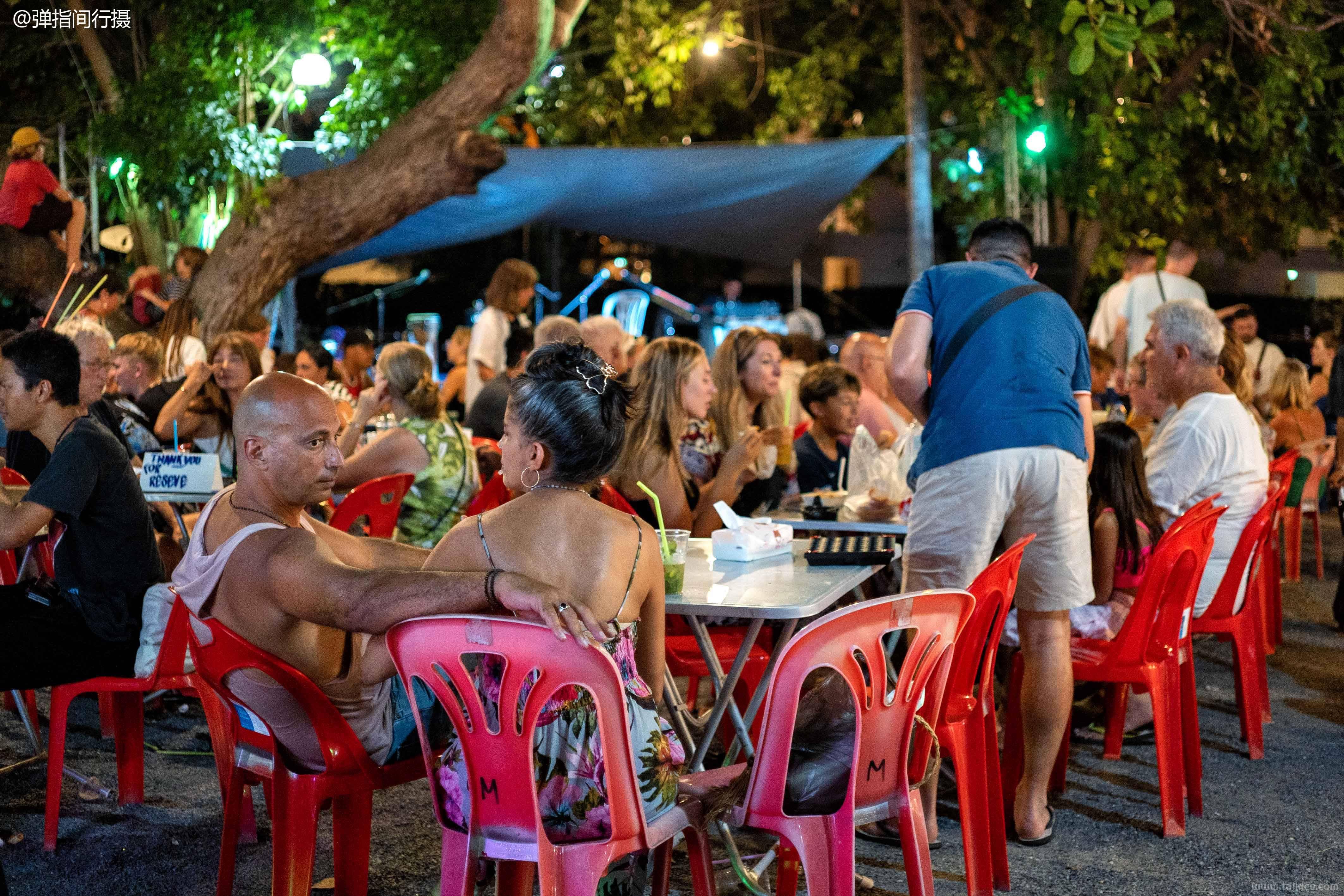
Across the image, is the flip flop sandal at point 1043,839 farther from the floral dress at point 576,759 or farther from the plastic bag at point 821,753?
the floral dress at point 576,759

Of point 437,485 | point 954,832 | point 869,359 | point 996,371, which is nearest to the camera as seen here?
point 996,371

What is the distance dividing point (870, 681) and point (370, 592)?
0.94 metres

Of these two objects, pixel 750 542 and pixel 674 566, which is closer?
pixel 674 566

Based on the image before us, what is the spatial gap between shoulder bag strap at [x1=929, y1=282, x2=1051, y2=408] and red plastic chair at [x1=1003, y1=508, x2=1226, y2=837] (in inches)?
29.5

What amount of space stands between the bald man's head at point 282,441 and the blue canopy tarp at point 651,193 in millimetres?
5684

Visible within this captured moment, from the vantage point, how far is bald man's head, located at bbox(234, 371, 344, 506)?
8.48ft

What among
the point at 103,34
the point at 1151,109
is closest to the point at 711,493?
the point at 103,34

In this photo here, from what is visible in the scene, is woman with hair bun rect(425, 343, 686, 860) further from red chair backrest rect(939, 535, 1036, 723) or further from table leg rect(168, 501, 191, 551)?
table leg rect(168, 501, 191, 551)

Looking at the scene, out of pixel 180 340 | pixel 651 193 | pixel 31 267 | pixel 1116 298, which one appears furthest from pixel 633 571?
pixel 651 193

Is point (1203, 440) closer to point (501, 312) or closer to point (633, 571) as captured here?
point (633, 571)

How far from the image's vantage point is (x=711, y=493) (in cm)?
455

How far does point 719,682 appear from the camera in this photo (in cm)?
317

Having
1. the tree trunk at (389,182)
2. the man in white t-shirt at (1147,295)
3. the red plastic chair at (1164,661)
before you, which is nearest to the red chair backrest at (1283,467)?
the red plastic chair at (1164,661)

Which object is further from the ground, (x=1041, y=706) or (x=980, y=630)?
(x=980, y=630)
